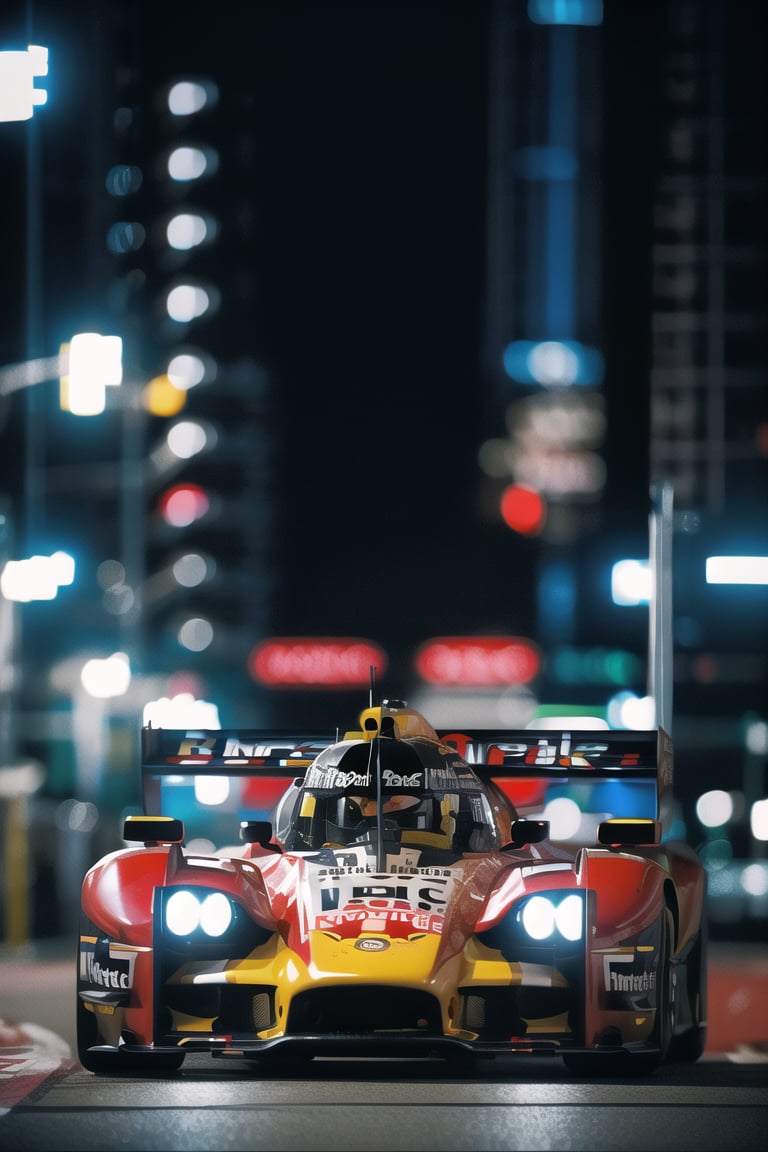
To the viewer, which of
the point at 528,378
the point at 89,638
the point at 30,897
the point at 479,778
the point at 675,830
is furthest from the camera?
the point at 528,378

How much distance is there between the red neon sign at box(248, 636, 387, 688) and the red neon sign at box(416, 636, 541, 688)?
2.83m

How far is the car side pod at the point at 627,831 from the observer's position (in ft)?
34.3

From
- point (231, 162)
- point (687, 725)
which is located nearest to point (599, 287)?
point (231, 162)

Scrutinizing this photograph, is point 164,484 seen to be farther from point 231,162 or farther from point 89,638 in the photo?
point 89,638

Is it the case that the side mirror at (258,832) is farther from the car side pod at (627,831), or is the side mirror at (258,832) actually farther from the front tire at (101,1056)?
the car side pod at (627,831)

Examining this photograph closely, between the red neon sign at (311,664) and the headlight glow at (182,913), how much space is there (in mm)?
81548

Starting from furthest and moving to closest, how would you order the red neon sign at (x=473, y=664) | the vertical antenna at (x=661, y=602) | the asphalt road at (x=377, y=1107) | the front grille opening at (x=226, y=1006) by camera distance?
1. the red neon sign at (x=473, y=664)
2. the vertical antenna at (x=661, y=602)
3. the front grille opening at (x=226, y=1006)
4. the asphalt road at (x=377, y=1107)

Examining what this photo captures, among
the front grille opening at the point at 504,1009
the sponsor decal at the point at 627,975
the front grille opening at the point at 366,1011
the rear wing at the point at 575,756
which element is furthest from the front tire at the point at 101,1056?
the rear wing at the point at 575,756

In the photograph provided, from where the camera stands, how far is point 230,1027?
31.3 ft

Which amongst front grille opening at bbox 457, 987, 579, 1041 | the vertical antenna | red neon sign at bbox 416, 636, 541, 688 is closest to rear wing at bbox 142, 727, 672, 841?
front grille opening at bbox 457, 987, 579, 1041

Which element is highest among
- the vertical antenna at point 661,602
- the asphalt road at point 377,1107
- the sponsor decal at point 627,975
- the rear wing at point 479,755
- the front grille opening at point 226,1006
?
the vertical antenna at point 661,602

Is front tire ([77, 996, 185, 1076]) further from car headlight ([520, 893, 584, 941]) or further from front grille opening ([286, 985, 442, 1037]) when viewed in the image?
car headlight ([520, 893, 584, 941])

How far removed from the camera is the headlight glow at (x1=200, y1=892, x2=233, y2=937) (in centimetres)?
973

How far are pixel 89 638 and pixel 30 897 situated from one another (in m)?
70.7
